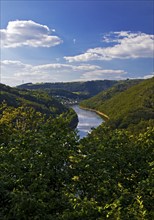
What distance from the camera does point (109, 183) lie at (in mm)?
20578

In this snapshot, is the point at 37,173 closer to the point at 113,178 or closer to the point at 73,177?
the point at 73,177

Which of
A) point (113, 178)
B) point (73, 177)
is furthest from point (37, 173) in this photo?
point (113, 178)

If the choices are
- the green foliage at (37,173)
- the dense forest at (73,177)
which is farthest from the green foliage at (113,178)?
the green foliage at (37,173)

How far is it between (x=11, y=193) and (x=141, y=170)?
10.5 meters

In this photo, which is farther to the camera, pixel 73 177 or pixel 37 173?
pixel 73 177

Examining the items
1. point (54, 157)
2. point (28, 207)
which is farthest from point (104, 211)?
point (54, 157)

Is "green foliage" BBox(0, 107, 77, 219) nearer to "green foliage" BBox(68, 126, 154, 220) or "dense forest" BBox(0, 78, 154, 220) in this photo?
"dense forest" BBox(0, 78, 154, 220)

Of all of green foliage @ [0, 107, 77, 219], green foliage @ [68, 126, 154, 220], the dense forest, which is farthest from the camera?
green foliage @ [0, 107, 77, 219]

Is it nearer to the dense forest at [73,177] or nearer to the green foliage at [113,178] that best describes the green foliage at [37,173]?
the dense forest at [73,177]

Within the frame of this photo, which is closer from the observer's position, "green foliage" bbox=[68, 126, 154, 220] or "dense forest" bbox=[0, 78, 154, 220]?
"green foliage" bbox=[68, 126, 154, 220]

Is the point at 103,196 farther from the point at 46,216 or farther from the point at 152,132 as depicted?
the point at 152,132

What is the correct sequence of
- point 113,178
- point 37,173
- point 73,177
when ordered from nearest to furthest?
point 37,173 < point 73,177 < point 113,178

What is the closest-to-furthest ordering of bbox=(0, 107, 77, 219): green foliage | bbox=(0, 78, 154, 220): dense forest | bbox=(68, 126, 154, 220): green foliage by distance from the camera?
bbox=(68, 126, 154, 220): green foliage
bbox=(0, 78, 154, 220): dense forest
bbox=(0, 107, 77, 219): green foliage

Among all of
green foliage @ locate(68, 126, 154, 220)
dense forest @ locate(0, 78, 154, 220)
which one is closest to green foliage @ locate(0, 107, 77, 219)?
dense forest @ locate(0, 78, 154, 220)
